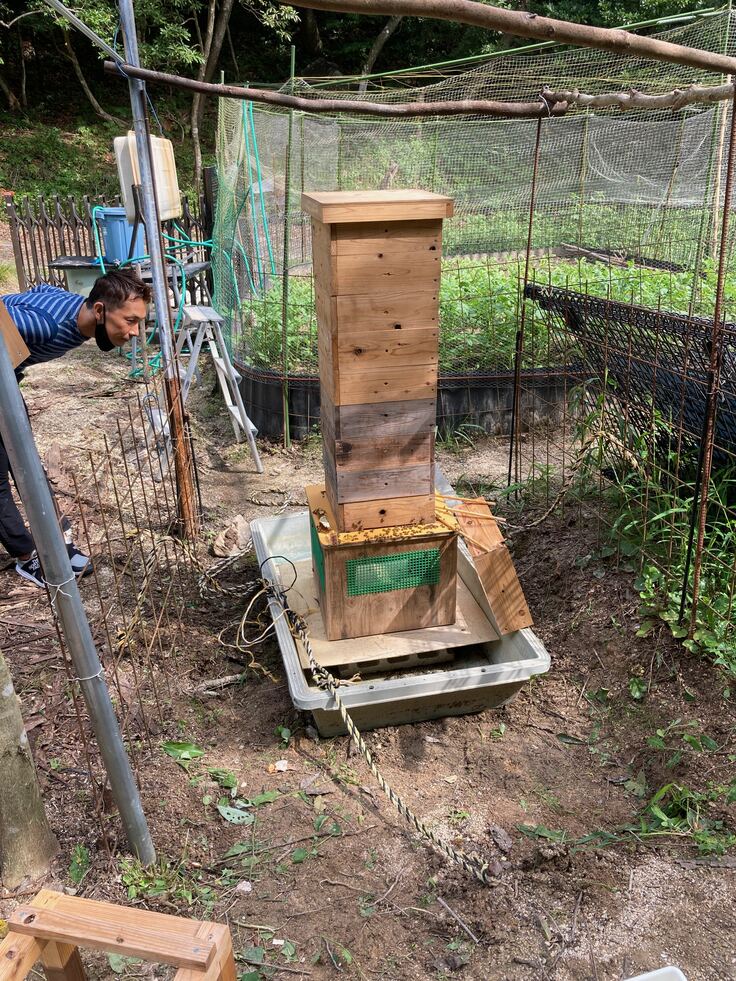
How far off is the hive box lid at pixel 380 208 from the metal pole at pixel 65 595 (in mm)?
1335

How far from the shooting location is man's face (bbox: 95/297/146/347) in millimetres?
3400

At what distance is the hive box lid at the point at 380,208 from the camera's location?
110 inches

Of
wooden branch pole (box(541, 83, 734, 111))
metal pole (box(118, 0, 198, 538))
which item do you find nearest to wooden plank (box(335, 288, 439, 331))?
wooden branch pole (box(541, 83, 734, 111))

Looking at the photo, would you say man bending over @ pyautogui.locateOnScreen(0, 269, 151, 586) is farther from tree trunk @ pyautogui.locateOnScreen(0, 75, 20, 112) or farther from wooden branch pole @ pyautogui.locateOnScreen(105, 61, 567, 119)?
tree trunk @ pyautogui.locateOnScreen(0, 75, 20, 112)

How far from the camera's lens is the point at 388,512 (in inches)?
134

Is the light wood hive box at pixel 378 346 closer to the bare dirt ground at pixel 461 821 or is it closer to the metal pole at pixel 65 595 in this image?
the bare dirt ground at pixel 461 821

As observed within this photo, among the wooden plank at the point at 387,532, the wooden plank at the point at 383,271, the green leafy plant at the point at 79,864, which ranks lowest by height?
the green leafy plant at the point at 79,864

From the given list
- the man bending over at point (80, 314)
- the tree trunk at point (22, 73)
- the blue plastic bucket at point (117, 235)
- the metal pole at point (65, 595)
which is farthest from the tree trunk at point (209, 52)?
the metal pole at point (65, 595)

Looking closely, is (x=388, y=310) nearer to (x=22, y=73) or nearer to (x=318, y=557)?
(x=318, y=557)

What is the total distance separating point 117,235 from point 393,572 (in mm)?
6752

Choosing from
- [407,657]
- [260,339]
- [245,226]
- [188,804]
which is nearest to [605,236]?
[245,226]

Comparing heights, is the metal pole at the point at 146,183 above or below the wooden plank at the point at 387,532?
above

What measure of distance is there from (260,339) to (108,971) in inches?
202

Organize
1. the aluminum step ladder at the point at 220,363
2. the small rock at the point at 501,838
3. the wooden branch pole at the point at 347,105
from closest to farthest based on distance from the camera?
the small rock at the point at 501,838 → the wooden branch pole at the point at 347,105 → the aluminum step ladder at the point at 220,363
